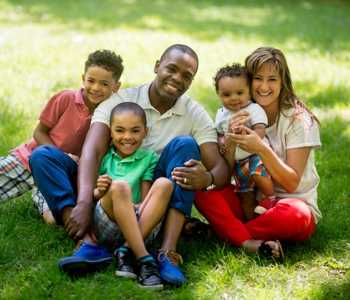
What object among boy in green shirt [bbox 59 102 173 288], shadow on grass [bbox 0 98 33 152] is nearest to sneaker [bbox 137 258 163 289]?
boy in green shirt [bbox 59 102 173 288]

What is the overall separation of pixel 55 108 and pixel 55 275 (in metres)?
1.21

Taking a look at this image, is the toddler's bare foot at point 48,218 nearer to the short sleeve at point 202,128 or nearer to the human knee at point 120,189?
the human knee at point 120,189

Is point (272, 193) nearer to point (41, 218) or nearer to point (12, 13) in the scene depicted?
point (41, 218)

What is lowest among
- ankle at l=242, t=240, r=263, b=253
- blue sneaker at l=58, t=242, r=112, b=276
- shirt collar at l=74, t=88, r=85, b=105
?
ankle at l=242, t=240, r=263, b=253

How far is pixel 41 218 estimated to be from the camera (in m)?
4.11

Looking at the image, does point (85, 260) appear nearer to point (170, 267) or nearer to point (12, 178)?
point (170, 267)

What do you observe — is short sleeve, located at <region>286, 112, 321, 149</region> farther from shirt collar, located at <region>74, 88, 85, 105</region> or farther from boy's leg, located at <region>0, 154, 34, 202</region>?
boy's leg, located at <region>0, 154, 34, 202</region>

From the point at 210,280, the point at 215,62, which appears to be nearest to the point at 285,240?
the point at 210,280

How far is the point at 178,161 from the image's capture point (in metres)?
3.60

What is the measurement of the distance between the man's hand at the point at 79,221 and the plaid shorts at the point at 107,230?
0.16 feet

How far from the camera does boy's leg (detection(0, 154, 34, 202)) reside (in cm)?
407

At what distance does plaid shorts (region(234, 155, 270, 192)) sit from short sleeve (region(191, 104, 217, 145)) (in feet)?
0.71

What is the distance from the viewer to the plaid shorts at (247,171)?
146 inches

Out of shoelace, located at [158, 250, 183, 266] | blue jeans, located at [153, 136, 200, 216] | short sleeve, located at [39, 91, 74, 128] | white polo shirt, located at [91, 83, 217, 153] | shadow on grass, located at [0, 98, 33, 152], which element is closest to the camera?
shoelace, located at [158, 250, 183, 266]
